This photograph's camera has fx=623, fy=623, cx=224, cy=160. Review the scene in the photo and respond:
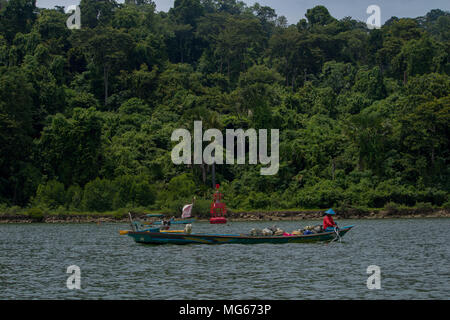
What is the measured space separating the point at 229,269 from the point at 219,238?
361 inches

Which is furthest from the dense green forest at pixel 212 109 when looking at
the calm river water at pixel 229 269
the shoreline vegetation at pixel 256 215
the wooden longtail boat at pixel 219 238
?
the wooden longtail boat at pixel 219 238

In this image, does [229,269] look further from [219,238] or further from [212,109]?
[212,109]

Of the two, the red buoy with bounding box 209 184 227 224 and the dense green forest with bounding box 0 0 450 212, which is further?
the dense green forest with bounding box 0 0 450 212

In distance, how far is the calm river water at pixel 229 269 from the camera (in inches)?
863

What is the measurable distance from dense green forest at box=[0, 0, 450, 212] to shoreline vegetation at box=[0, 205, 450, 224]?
4.01 ft

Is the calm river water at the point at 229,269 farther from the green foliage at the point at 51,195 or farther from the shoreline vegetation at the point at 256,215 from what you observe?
the green foliage at the point at 51,195

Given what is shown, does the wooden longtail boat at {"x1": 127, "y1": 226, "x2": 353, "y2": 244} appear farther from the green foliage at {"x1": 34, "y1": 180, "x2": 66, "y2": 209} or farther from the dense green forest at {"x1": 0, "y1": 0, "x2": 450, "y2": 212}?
the green foliage at {"x1": 34, "y1": 180, "x2": 66, "y2": 209}

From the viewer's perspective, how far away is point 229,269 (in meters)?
27.4

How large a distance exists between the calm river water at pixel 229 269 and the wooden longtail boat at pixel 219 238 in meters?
0.41

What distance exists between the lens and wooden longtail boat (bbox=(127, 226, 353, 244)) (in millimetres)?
36188

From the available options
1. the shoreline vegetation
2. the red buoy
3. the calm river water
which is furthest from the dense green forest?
the calm river water

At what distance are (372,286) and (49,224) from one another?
4437 centimetres
